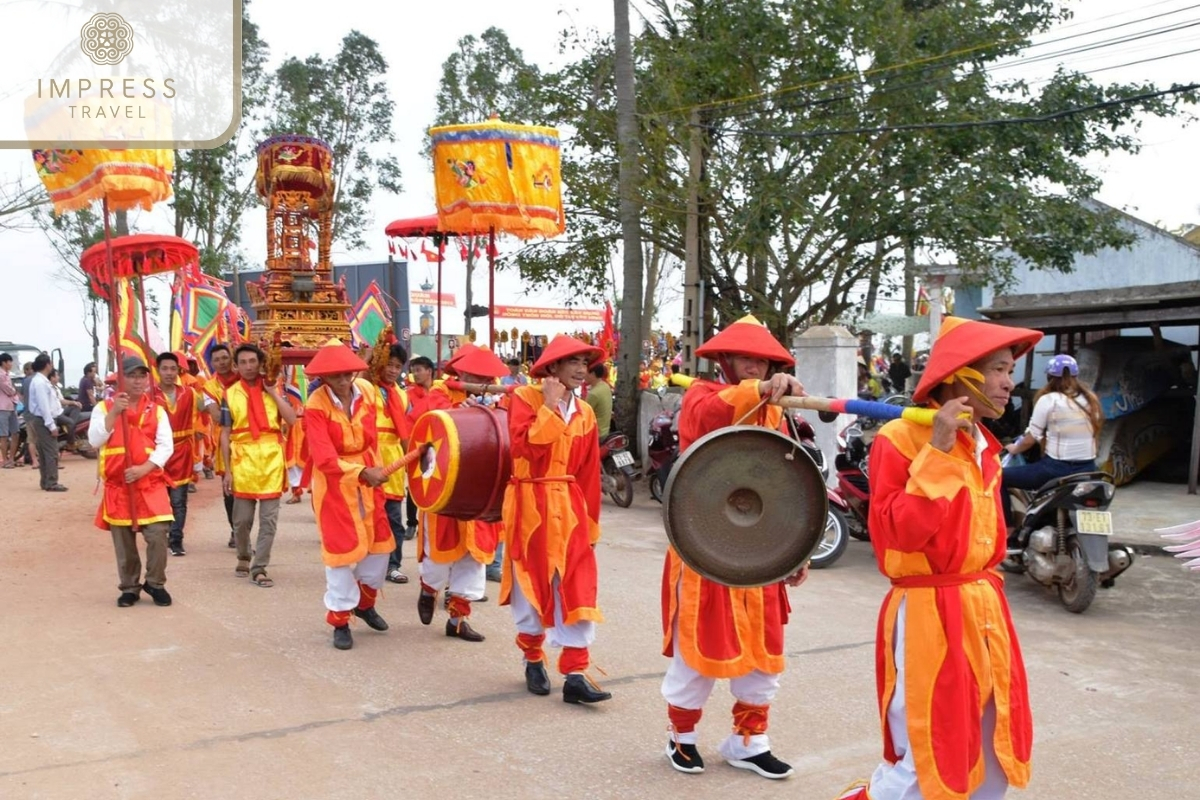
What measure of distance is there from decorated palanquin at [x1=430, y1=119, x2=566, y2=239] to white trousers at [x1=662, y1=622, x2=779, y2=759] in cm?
467

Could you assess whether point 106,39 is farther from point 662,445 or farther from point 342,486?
point 662,445

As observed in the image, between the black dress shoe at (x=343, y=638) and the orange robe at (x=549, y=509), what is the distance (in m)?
1.38

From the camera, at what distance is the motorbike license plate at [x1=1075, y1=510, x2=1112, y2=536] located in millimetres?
7176

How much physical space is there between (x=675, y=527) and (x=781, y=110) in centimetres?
1033

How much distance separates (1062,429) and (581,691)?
4469mm

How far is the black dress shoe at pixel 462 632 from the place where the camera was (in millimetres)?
6699

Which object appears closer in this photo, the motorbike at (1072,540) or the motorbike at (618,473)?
the motorbike at (1072,540)

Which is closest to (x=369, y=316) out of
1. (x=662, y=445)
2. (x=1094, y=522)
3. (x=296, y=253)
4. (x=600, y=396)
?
(x=296, y=253)

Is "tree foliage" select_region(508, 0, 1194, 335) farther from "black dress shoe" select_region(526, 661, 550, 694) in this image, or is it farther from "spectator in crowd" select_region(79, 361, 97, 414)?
"spectator in crowd" select_region(79, 361, 97, 414)

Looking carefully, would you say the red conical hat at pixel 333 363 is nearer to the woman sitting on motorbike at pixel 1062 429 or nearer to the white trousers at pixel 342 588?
the white trousers at pixel 342 588

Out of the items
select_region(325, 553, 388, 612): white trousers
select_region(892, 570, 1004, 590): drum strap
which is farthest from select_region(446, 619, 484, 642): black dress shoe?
select_region(892, 570, 1004, 590): drum strap

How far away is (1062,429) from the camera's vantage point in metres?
7.93

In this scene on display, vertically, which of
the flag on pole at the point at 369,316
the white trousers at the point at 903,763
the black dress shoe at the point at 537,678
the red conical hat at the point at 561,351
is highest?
the flag on pole at the point at 369,316

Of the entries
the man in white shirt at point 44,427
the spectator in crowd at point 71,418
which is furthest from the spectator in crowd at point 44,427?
the spectator in crowd at point 71,418
